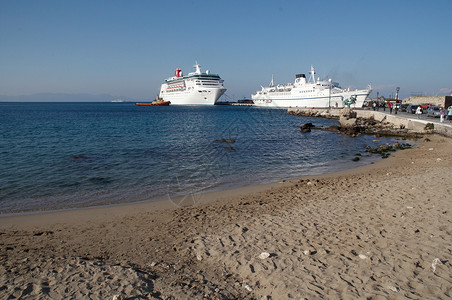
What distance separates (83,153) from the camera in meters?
18.2

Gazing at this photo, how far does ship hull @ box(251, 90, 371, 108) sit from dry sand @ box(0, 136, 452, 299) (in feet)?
198

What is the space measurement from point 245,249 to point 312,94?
77.8 meters

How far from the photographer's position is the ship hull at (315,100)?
68.0 m

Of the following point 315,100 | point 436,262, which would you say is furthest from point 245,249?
point 315,100

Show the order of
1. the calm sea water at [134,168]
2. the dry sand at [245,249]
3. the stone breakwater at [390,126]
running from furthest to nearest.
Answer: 1. the stone breakwater at [390,126]
2. the calm sea water at [134,168]
3. the dry sand at [245,249]

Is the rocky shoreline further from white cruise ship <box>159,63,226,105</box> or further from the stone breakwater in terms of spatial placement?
white cruise ship <box>159,63,226,105</box>

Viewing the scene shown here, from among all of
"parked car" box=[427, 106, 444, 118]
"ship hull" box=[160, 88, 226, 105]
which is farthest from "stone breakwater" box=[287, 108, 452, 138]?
"ship hull" box=[160, 88, 226, 105]

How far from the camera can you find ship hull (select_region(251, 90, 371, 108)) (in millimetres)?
68000

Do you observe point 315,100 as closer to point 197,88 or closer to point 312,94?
point 312,94

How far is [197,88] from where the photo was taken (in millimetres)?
97688

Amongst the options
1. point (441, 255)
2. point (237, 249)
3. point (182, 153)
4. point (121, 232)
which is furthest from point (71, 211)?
point (182, 153)

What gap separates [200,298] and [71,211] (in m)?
6.00

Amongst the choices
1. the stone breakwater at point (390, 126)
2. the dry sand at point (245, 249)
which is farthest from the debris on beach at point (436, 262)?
the stone breakwater at point (390, 126)

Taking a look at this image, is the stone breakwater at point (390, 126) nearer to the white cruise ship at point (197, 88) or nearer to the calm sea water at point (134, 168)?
the calm sea water at point (134, 168)
